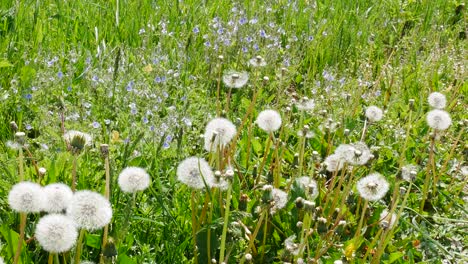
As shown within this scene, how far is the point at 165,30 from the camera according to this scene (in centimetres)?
385

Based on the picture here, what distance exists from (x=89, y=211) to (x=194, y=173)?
48cm

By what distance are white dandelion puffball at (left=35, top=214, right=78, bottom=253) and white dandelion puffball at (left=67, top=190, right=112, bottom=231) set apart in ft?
0.20

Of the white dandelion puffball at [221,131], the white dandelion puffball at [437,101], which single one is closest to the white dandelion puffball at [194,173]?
Result: the white dandelion puffball at [221,131]

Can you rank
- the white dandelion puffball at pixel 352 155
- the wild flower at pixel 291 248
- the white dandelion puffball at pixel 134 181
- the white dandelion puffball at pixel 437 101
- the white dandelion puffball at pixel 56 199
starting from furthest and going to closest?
the white dandelion puffball at pixel 437 101, the white dandelion puffball at pixel 352 155, the wild flower at pixel 291 248, the white dandelion puffball at pixel 134 181, the white dandelion puffball at pixel 56 199

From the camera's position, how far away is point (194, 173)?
188 cm

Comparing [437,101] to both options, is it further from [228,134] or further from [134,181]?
[134,181]

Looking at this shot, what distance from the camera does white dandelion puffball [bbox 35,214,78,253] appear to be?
135 cm

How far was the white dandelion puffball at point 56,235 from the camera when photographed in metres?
1.35

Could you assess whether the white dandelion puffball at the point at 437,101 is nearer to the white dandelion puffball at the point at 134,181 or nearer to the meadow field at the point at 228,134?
the meadow field at the point at 228,134

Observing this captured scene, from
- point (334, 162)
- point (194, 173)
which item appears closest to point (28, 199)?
point (194, 173)

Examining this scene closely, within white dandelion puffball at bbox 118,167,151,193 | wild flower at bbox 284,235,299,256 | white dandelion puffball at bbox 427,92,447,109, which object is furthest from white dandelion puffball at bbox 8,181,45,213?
white dandelion puffball at bbox 427,92,447,109

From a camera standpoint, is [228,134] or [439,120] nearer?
[228,134]

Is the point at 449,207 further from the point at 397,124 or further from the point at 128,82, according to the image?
the point at 128,82

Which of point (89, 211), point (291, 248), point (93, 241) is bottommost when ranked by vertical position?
point (93, 241)
